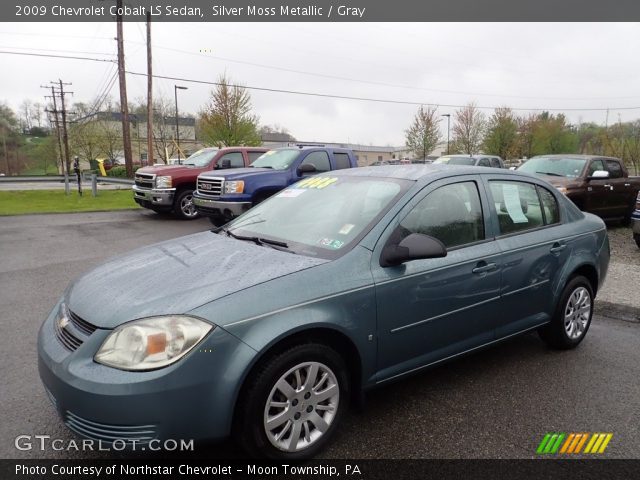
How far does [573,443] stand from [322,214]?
7.02 ft

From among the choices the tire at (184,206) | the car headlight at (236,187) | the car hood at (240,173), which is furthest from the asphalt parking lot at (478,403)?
the tire at (184,206)

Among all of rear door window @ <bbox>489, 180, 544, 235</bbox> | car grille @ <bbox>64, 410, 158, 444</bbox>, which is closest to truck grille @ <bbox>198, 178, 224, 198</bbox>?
rear door window @ <bbox>489, 180, 544, 235</bbox>

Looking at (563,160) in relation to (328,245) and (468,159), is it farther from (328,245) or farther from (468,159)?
(328,245)

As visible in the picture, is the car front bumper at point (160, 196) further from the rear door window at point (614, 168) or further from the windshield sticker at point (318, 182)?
the rear door window at point (614, 168)

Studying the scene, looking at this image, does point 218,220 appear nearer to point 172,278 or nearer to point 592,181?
point 172,278

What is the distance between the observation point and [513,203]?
3.68 meters

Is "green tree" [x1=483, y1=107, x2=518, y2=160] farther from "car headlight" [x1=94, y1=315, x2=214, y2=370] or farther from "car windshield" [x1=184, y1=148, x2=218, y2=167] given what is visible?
"car headlight" [x1=94, y1=315, x2=214, y2=370]

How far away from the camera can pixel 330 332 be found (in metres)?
2.48

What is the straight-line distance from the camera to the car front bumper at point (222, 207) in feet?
29.5

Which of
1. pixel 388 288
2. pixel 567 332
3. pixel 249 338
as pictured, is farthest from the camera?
pixel 567 332

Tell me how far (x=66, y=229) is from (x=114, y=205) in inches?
175

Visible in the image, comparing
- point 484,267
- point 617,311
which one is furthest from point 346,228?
point 617,311

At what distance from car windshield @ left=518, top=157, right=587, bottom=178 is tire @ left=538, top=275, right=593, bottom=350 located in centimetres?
748

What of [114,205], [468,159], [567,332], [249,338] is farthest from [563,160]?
[114,205]
